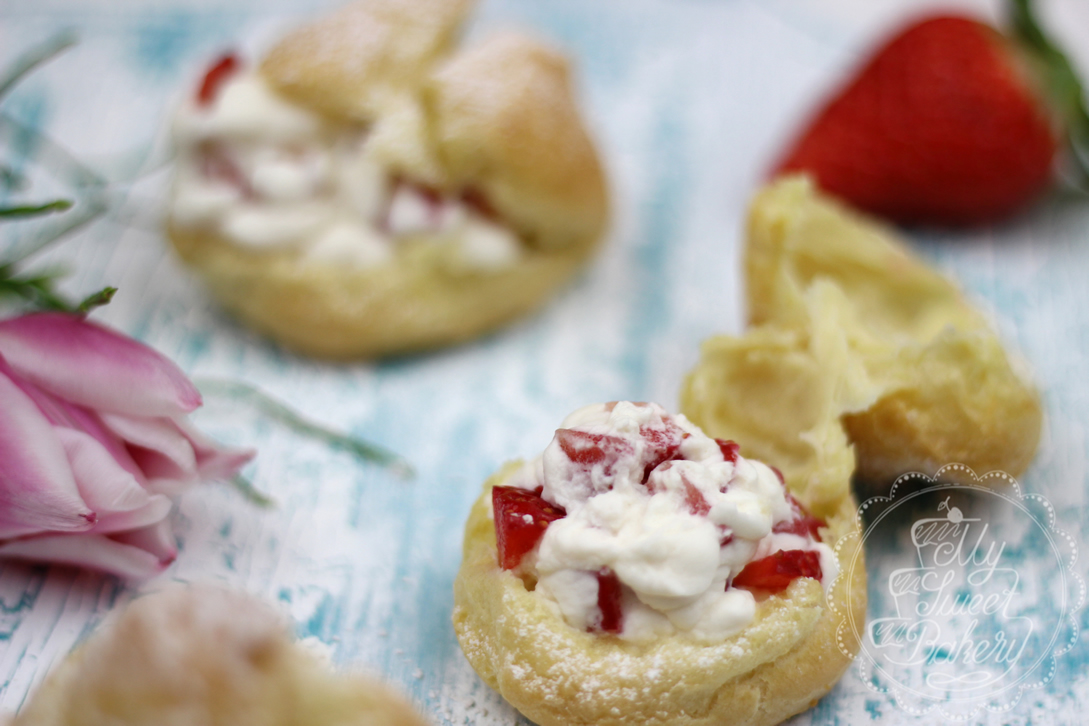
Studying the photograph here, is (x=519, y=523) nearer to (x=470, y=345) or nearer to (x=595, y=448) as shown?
(x=595, y=448)

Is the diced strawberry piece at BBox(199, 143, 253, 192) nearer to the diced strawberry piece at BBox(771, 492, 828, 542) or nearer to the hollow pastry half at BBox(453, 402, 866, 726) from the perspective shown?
the hollow pastry half at BBox(453, 402, 866, 726)

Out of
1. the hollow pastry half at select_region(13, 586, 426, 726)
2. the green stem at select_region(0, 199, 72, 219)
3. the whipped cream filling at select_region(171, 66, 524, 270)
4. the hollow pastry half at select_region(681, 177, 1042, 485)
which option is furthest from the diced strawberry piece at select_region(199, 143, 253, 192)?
the hollow pastry half at select_region(13, 586, 426, 726)

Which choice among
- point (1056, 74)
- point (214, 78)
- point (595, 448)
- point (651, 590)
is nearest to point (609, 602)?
point (651, 590)

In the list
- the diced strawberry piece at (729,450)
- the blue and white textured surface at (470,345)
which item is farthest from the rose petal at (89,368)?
the diced strawberry piece at (729,450)

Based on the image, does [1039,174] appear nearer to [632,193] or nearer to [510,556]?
[632,193]

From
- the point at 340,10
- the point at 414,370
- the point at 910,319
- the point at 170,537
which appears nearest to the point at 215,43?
the point at 340,10

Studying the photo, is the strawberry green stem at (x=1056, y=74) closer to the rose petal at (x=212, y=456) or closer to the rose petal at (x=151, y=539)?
the rose petal at (x=212, y=456)
